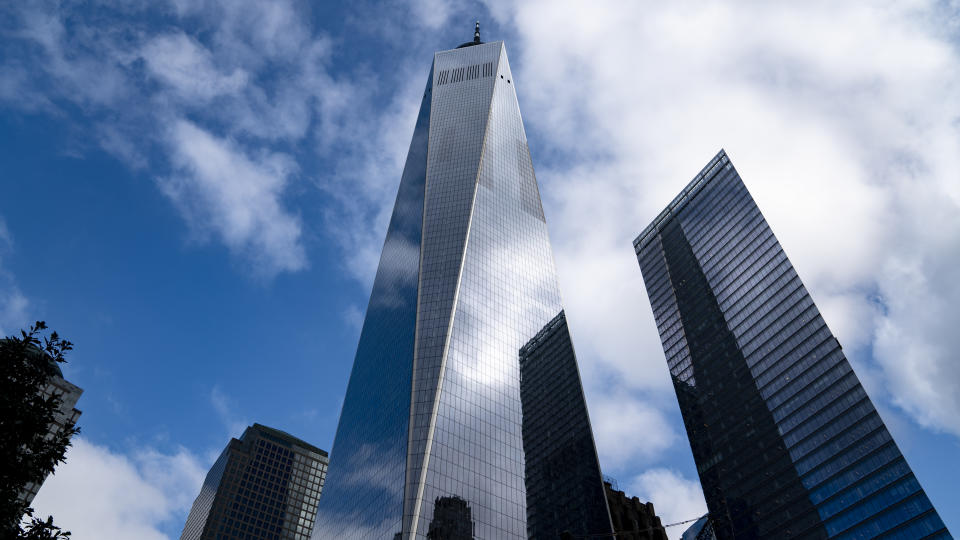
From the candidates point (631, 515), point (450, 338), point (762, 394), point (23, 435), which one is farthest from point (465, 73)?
point (23, 435)

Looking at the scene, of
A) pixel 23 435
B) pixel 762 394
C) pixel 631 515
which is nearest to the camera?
pixel 23 435

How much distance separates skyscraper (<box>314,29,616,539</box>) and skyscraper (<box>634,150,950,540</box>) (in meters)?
40.9

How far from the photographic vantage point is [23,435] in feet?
75.3

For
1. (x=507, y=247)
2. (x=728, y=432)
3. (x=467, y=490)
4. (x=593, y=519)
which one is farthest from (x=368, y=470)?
(x=728, y=432)

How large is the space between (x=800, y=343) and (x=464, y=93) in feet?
303

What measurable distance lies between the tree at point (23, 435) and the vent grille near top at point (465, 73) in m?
148

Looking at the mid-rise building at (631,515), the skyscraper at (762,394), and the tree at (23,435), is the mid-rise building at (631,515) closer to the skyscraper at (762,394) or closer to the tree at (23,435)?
the skyscraper at (762,394)

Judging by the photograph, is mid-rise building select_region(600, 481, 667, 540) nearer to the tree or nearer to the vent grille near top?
the tree

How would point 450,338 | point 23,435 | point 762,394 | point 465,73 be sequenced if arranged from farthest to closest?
point 465,73 < point 762,394 < point 450,338 < point 23,435

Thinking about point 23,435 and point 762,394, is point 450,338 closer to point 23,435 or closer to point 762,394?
point 762,394

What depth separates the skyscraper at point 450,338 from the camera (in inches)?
3391

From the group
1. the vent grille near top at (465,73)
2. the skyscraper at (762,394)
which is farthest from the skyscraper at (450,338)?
the skyscraper at (762,394)

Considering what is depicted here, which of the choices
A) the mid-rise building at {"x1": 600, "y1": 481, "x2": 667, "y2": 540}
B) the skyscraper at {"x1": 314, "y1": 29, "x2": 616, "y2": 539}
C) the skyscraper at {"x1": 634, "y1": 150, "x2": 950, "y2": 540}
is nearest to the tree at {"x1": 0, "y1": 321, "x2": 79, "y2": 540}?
the skyscraper at {"x1": 314, "y1": 29, "x2": 616, "y2": 539}

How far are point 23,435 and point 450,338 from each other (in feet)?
252
